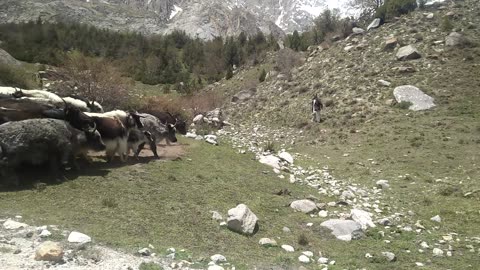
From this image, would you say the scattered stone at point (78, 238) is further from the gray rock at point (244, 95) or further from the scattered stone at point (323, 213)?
the gray rock at point (244, 95)

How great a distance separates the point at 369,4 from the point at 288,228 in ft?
153

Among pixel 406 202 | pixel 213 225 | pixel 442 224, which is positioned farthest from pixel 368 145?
pixel 213 225

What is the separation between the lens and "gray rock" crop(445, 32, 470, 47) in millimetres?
29842

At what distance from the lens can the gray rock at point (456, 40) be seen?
2984 centimetres

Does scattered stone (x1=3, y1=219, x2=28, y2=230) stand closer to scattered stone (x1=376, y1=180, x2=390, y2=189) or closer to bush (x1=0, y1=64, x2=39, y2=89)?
scattered stone (x1=376, y1=180, x2=390, y2=189)

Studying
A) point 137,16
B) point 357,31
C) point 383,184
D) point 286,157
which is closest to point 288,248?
point 383,184

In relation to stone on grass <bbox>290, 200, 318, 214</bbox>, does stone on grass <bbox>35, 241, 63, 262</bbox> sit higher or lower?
higher

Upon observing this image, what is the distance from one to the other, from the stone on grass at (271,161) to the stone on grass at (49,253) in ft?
33.3

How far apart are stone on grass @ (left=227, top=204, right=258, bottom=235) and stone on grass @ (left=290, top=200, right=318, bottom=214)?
7.01 ft

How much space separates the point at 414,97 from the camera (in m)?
25.0

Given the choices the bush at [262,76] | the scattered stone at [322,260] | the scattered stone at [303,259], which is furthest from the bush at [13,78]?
the bush at [262,76]

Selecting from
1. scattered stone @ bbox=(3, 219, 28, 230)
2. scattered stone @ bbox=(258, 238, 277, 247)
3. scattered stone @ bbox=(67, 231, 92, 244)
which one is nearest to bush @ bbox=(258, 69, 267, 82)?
scattered stone @ bbox=(258, 238, 277, 247)

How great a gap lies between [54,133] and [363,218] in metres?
7.79

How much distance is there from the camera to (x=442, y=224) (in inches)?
413
